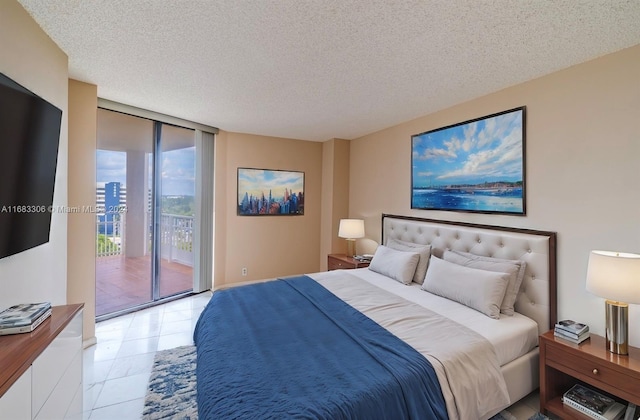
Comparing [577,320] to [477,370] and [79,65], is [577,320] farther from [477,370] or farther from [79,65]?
[79,65]

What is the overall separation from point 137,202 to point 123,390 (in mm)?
2281

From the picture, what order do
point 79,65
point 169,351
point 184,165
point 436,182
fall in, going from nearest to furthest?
point 79,65 < point 169,351 < point 436,182 < point 184,165

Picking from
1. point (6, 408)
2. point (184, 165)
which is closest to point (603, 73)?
point (6, 408)

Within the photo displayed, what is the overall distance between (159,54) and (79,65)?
794 mm

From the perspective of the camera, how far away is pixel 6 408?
96 cm

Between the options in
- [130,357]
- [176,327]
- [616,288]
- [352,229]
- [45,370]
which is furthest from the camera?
[352,229]

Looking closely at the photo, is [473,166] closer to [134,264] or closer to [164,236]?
[164,236]

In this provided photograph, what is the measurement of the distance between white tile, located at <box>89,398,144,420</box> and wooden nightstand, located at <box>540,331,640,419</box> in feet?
9.18

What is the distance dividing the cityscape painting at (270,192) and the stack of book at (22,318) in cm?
303

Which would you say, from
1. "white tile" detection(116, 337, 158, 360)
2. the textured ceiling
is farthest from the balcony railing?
the textured ceiling

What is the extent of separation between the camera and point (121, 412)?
191 centimetres

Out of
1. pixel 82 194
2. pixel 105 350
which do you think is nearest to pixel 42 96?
pixel 82 194

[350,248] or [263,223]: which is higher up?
[263,223]

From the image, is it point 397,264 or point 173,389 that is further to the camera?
point 397,264
